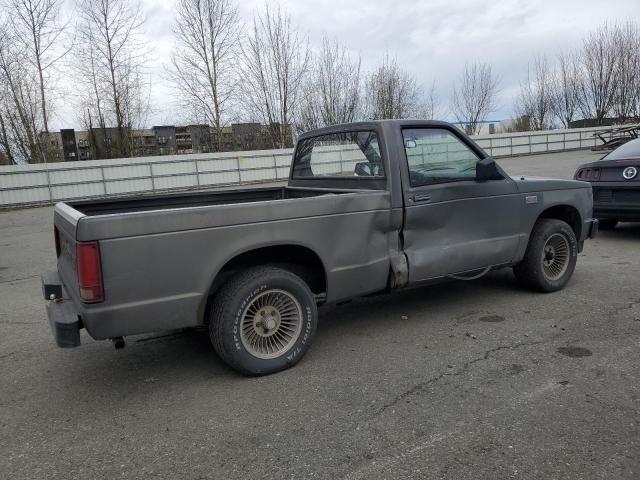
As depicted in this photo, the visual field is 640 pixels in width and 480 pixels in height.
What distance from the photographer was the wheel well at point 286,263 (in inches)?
141

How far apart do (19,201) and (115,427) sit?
20870 millimetres

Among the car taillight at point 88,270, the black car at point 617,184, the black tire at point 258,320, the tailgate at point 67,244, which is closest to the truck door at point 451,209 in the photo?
the black tire at point 258,320

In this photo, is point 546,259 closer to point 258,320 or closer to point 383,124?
point 383,124

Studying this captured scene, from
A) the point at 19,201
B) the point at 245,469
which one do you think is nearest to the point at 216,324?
the point at 245,469

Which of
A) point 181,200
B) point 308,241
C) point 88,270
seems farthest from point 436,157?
point 88,270

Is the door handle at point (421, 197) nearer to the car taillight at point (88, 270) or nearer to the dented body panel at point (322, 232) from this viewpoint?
the dented body panel at point (322, 232)

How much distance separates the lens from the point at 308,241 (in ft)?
12.0

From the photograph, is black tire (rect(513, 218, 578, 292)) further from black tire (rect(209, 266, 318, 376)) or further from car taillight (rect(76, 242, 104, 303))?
car taillight (rect(76, 242, 104, 303))

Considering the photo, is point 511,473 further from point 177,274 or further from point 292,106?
point 292,106

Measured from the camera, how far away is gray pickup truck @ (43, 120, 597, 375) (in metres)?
3.10

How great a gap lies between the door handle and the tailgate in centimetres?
251

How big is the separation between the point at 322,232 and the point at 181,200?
200 centimetres

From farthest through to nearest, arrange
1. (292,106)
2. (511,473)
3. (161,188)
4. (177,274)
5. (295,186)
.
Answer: (292,106)
(161,188)
(295,186)
(177,274)
(511,473)

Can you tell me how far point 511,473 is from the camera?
2.39 m
